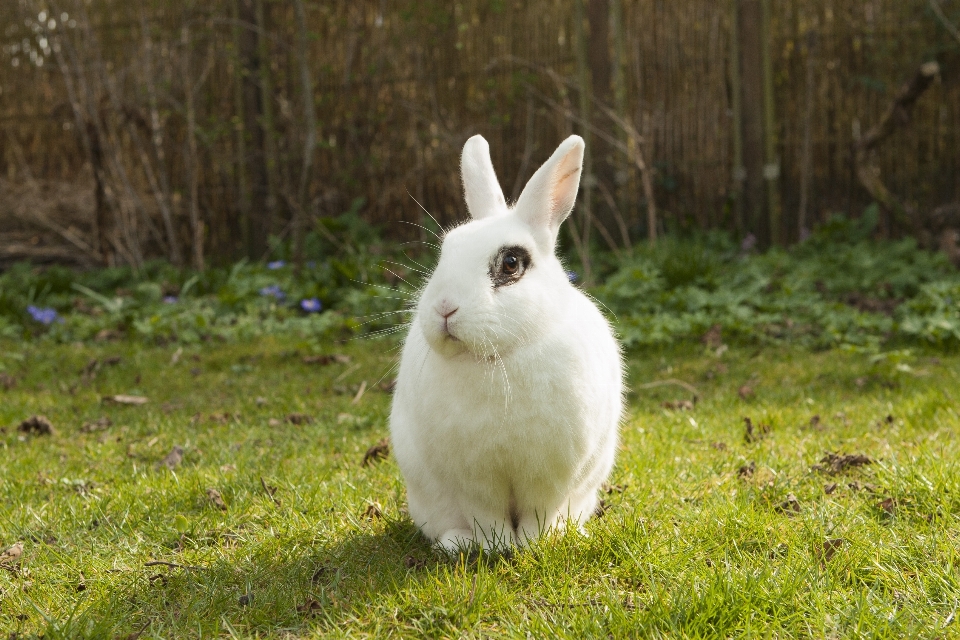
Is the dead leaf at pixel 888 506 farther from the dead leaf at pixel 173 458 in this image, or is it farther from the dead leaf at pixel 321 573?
the dead leaf at pixel 173 458

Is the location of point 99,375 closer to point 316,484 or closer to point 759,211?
point 316,484

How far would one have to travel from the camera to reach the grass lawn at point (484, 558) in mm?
A: 2041

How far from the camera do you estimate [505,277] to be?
221 cm

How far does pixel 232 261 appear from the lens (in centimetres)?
866

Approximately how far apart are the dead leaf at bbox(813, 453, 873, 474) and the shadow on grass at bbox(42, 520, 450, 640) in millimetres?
1364

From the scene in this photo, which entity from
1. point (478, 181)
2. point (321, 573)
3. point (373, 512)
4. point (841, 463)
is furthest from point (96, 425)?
point (841, 463)

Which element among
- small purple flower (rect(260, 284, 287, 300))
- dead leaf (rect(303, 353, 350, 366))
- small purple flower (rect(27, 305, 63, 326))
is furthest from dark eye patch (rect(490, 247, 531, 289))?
small purple flower (rect(27, 305, 63, 326))

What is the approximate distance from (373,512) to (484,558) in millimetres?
494

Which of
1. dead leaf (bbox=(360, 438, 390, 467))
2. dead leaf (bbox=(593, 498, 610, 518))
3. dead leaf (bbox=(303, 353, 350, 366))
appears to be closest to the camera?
dead leaf (bbox=(593, 498, 610, 518))

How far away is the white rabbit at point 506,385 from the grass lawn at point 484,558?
13 cm

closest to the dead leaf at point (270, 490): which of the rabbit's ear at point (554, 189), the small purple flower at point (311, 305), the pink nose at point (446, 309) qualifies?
the pink nose at point (446, 309)

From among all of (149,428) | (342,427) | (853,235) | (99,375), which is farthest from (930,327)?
(99,375)

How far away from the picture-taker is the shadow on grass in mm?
2053

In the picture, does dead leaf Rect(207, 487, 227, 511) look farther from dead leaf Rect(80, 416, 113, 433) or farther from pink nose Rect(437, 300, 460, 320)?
dead leaf Rect(80, 416, 113, 433)
